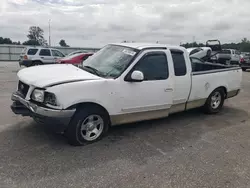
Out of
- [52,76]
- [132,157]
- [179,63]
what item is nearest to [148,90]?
[179,63]

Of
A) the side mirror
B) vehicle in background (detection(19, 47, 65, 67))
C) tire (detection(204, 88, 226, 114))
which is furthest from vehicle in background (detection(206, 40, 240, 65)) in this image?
vehicle in background (detection(19, 47, 65, 67))

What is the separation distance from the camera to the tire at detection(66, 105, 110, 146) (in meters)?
3.79

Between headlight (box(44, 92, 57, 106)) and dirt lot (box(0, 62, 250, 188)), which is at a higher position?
headlight (box(44, 92, 57, 106))

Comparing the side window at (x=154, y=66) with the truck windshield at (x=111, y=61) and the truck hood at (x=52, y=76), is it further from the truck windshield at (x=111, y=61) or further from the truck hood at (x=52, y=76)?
the truck hood at (x=52, y=76)

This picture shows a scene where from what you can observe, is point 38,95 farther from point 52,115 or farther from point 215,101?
point 215,101

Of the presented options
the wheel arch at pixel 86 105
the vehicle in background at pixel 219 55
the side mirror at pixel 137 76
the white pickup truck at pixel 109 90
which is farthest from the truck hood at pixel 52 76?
the vehicle in background at pixel 219 55

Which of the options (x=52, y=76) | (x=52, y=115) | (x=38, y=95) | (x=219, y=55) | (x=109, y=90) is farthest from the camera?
(x=219, y=55)

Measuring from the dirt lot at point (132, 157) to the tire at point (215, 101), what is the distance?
858 mm

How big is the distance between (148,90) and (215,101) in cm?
264

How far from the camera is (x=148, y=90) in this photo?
4.46 metres

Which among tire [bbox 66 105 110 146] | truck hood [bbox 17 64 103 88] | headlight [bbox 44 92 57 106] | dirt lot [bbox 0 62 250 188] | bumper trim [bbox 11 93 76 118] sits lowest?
dirt lot [bbox 0 62 250 188]

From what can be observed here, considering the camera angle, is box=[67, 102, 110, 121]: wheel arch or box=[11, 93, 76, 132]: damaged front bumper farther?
box=[67, 102, 110, 121]: wheel arch

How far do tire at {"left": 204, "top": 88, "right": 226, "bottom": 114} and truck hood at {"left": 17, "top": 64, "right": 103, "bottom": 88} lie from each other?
3.34 m

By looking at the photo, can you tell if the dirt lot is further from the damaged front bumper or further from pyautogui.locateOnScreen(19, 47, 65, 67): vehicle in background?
pyautogui.locateOnScreen(19, 47, 65, 67): vehicle in background
